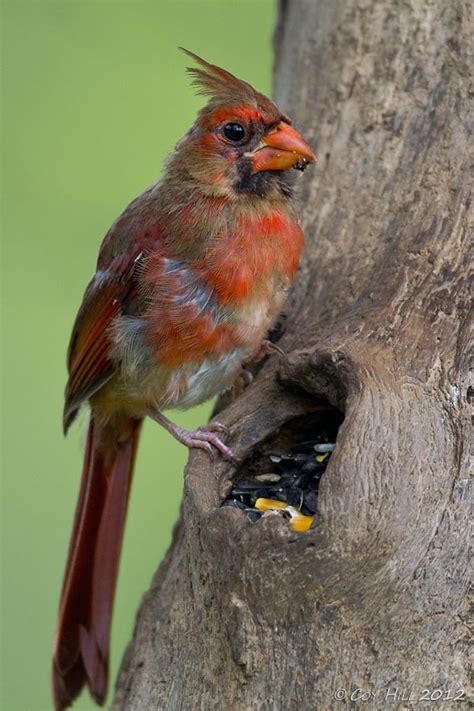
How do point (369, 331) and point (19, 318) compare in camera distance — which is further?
point (19, 318)

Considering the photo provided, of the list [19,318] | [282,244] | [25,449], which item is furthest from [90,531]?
[19,318]

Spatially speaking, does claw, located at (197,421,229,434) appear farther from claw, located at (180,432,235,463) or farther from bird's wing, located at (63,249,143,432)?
bird's wing, located at (63,249,143,432)

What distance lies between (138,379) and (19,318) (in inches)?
106

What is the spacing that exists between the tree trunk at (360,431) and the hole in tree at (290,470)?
0.7 inches

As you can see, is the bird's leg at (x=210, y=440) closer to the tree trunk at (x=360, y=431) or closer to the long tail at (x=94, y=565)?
the tree trunk at (x=360, y=431)

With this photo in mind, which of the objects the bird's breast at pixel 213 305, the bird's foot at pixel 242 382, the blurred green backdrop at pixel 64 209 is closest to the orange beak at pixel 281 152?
the bird's breast at pixel 213 305

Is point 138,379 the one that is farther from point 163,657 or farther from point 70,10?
point 70,10

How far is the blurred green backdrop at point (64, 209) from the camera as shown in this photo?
17.9ft

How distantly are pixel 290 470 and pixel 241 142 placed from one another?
1.07 meters

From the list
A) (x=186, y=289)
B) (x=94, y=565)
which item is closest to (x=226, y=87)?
(x=186, y=289)

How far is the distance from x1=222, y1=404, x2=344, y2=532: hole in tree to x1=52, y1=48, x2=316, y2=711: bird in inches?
6.2

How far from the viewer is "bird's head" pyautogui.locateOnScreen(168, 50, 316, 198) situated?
3.57 m

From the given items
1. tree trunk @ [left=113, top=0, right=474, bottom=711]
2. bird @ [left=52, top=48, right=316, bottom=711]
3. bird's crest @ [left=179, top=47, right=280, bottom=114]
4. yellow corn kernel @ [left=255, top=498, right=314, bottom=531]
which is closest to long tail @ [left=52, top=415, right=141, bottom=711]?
bird @ [left=52, top=48, right=316, bottom=711]

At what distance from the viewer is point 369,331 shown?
127 inches
